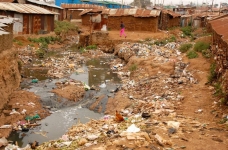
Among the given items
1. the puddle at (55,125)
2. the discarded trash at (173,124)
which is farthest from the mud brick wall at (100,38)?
the discarded trash at (173,124)

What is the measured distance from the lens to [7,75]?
26.0 feet

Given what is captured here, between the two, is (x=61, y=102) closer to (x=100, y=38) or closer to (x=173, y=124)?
(x=173, y=124)

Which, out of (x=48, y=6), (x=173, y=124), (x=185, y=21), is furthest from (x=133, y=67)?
(x=48, y=6)

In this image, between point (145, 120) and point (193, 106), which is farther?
point (193, 106)

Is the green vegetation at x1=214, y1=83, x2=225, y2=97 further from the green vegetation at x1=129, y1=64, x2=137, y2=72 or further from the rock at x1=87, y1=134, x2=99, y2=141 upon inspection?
the green vegetation at x1=129, y1=64, x2=137, y2=72

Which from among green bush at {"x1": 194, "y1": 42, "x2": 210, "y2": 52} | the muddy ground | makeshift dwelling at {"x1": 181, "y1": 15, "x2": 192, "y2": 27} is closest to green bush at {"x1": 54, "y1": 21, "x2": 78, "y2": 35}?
makeshift dwelling at {"x1": 181, "y1": 15, "x2": 192, "y2": 27}

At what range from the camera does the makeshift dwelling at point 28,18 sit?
1765cm

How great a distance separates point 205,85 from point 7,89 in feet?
20.4

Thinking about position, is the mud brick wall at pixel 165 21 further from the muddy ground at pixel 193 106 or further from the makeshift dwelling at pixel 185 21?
the muddy ground at pixel 193 106

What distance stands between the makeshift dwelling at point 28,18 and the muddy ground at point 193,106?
9.71 m

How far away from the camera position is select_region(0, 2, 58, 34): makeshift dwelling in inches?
695

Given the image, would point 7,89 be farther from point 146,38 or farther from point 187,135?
point 146,38

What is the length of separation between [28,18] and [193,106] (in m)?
15.4

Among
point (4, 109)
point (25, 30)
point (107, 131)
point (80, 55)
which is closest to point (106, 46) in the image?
point (80, 55)
